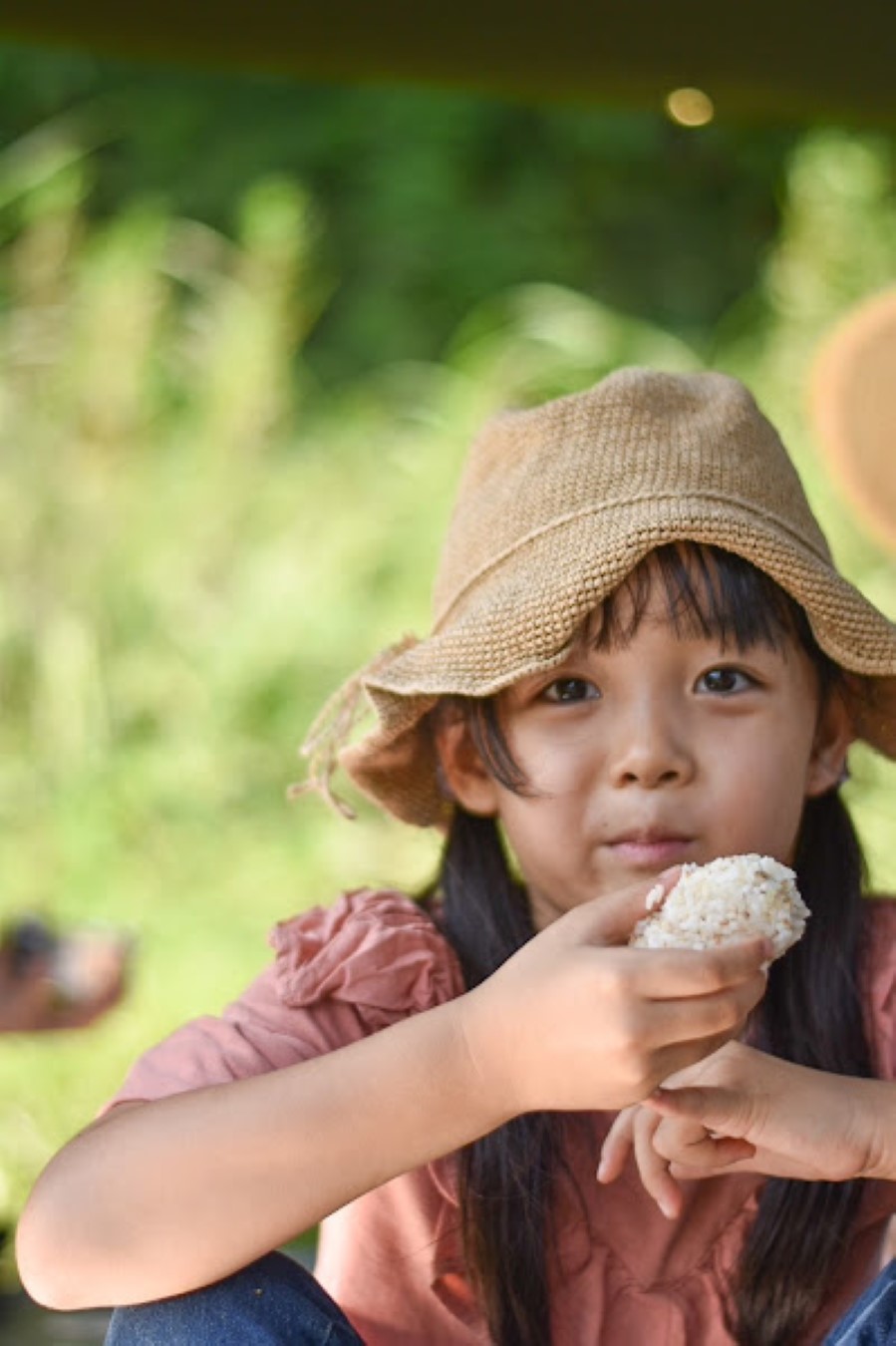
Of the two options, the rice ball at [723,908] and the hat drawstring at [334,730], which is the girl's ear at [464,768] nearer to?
the hat drawstring at [334,730]

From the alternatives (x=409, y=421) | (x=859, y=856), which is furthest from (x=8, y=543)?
(x=859, y=856)

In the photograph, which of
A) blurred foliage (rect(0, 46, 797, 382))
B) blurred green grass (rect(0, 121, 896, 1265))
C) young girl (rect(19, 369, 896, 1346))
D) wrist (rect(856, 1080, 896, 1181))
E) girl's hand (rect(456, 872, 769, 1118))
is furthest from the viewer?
blurred foliage (rect(0, 46, 797, 382))

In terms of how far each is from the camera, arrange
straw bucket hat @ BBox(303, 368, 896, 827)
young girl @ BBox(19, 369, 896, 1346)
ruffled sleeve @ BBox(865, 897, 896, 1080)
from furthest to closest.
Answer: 1. ruffled sleeve @ BBox(865, 897, 896, 1080)
2. straw bucket hat @ BBox(303, 368, 896, 827)
3. young girl @ BBox(19, 369, 896, 1346)

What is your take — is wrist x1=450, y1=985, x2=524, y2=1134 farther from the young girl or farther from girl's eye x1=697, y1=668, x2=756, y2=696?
girl's eye x1=697, y1=668, x2=756, y2=696

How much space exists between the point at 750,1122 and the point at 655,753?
0.26 meters

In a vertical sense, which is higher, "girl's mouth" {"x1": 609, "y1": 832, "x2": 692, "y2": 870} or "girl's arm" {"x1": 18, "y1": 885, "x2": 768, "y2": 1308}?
"girl's mouth" {"x1": 609, "y1": 832, "x2": 692, "y2": 870}

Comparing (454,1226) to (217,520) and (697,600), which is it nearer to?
(697,600)

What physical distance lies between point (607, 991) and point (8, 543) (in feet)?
Result: 9.43

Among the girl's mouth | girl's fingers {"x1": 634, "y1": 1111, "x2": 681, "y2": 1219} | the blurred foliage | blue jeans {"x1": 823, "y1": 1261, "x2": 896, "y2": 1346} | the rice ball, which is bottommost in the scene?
blue jeans {"x1": 823, "y1": 1261, "x2": 896, "y2": 1346}

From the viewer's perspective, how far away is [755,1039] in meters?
1.57

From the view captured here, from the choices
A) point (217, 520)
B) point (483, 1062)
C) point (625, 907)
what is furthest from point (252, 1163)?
point (217, 520)

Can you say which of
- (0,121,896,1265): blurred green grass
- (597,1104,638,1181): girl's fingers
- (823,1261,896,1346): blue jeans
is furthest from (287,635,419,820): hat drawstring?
(0,121,896,1265): blurred green grass

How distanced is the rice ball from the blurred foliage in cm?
324

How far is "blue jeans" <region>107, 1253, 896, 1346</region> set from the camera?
1.26 m
